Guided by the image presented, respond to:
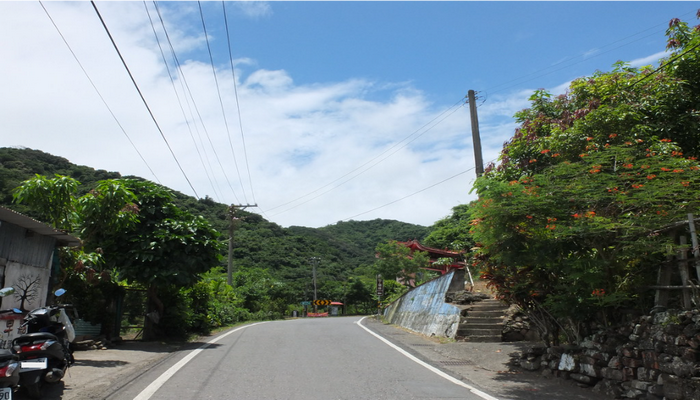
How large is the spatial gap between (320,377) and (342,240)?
249 ft

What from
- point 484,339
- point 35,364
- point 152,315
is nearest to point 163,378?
point 35,364

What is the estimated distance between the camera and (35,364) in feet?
20.7

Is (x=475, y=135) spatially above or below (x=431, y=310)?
above

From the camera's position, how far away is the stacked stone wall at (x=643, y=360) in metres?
5.86

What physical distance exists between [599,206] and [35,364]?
27.0 ft

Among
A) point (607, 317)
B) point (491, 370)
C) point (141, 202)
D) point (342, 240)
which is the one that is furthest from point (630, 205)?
point (342, 240)

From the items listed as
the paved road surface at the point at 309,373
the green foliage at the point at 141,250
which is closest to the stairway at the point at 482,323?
the paved road surface at the point at 309,373

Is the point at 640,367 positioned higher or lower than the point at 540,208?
lower

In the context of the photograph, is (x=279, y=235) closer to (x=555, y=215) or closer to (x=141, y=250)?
(x=141, y=250)

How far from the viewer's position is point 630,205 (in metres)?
7.37

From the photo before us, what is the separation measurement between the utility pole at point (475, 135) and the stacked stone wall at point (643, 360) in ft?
34.1

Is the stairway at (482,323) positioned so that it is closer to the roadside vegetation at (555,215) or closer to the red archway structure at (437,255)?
the roadside vegetation at (555,215)

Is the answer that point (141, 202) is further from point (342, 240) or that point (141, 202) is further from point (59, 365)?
point (342, 240)

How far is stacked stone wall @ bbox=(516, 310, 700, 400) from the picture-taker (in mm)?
5863
